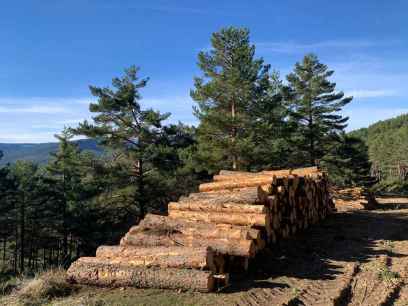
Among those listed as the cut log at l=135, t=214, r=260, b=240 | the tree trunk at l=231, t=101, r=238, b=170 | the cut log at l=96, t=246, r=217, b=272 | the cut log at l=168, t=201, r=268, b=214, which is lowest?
the cut log at l=96, t=246, r=217, b=272

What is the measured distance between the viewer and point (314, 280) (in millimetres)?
6512

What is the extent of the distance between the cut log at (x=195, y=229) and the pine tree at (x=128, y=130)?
473 inches

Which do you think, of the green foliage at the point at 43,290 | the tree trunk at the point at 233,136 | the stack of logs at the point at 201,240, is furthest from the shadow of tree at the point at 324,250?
the tree trunk at the point at 233,136

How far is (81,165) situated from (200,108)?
24.8ft

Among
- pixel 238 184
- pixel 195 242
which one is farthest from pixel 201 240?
pixel 238 184

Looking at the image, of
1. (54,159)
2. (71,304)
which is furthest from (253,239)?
(54,159)

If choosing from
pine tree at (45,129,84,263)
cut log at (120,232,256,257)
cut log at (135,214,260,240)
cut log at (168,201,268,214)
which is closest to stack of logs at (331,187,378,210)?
cut log at (168,201,268,214)

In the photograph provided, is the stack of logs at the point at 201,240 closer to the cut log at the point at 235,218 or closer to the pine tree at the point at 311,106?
the cut log at the point at 235,218

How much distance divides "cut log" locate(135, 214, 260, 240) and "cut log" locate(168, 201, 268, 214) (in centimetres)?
59

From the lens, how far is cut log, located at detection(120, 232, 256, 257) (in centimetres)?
688

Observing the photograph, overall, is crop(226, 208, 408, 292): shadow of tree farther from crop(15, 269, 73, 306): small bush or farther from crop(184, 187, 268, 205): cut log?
crop(15, 269, 73, 306): small bush

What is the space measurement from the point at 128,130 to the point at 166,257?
49.6ft

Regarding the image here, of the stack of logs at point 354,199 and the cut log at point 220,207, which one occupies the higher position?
the cut log at point 220,207

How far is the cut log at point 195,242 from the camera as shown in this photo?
688 cm
